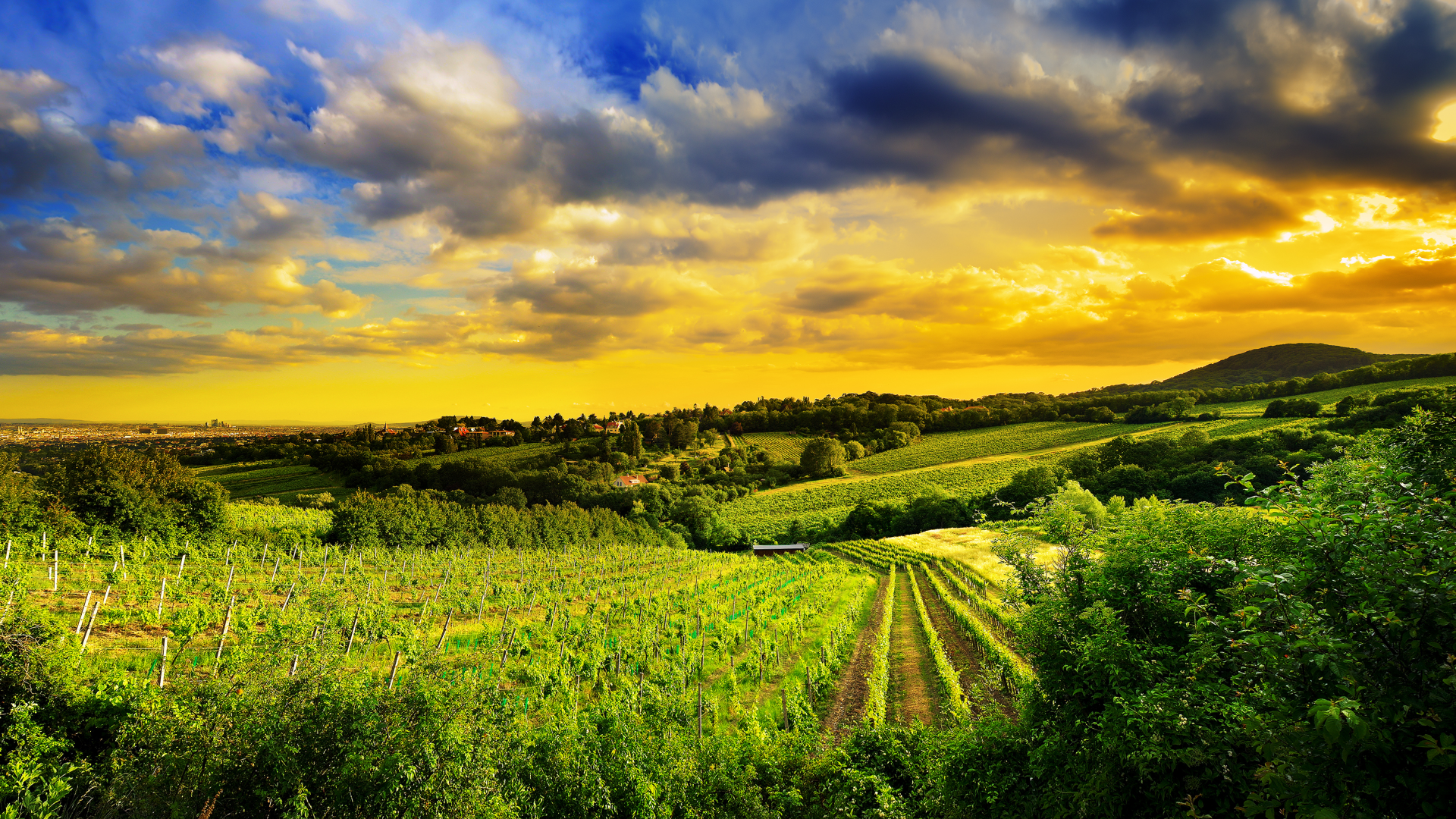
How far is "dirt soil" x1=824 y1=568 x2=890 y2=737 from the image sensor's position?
1928 centimetres

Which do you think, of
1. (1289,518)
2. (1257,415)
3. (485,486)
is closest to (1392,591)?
(1289,518)

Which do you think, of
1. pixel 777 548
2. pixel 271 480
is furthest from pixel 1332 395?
pixel 271 480

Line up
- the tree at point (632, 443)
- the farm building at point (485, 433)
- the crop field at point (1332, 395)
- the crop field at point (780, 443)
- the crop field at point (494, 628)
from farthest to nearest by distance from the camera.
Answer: the farm building at point (485, 433)
the tree at point (632, 443)
the crop field at point (780, 443)
the crop field at point (1332, 395)
the crop field at point (494, 628)

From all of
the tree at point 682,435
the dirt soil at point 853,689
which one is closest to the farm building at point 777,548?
the dirt soil at point 853,689

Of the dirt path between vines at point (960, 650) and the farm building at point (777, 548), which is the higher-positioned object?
the dirt path between vines at point (960, 650)

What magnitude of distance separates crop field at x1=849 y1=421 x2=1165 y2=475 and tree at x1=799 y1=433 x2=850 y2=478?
411cm

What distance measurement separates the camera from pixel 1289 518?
6.76 metres

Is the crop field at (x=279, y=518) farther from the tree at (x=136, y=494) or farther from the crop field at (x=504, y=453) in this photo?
the crop field at (x=504, y=453)

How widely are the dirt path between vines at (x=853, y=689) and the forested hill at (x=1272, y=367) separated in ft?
533

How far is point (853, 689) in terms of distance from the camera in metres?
22.3

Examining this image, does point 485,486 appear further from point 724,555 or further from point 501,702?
point 501,702

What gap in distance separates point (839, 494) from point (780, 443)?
40.3m

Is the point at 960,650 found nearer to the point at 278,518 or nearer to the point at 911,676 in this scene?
the point at 911,676

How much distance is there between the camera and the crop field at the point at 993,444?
10138cm
